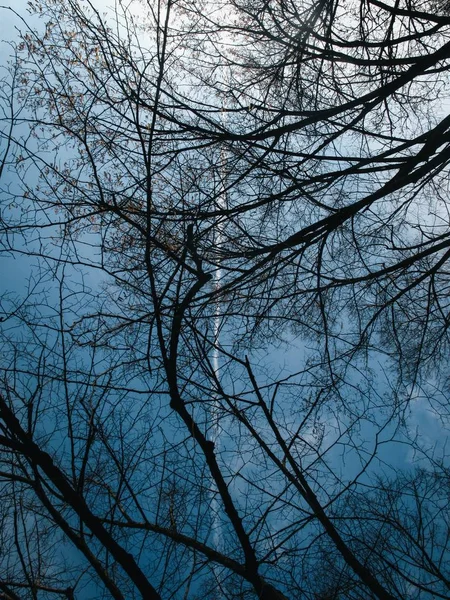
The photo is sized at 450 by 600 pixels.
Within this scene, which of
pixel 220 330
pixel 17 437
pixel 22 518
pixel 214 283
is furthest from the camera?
pixel 214 283

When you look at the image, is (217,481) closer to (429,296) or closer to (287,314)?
(287,314)

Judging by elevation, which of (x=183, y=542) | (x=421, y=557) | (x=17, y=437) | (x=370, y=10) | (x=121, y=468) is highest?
(x=370, y=10)

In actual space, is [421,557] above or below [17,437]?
below

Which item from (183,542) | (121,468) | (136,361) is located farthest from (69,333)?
(183,542)

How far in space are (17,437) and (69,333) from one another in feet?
2.60

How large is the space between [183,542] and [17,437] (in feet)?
4.10

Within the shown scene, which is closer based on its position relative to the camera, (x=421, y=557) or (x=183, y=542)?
(x=183, y=542)

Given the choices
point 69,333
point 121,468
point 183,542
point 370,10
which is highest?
point 370,10

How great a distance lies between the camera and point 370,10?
483 centimetres

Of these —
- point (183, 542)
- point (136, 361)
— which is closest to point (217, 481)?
point (183, 542)

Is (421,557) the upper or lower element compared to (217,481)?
lower

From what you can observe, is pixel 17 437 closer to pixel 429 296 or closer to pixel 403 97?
pixel 429 296

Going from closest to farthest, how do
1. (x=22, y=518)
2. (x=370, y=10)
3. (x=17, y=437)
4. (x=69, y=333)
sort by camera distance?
1. (x=17, y=437)
2. (x=22, y=518)
3. (x=69, y=333)
4. (x=370, y=10)

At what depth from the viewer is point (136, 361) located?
135 inches
